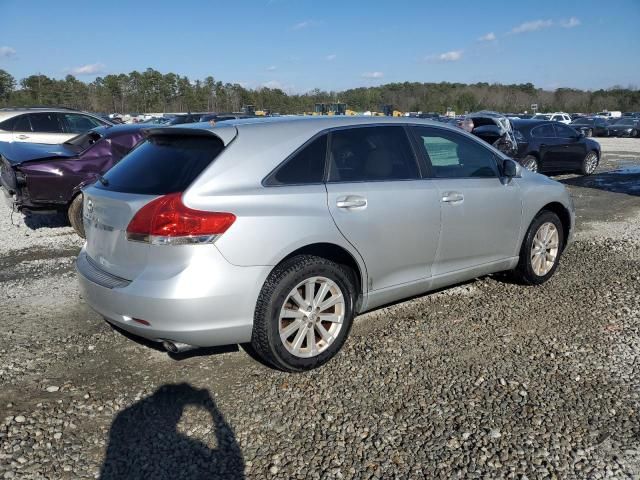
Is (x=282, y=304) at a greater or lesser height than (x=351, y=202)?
lesser

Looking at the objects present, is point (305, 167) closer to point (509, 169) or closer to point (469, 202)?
point (469, 202)

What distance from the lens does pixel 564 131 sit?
47.3ft

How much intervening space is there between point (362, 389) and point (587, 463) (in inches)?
50.6

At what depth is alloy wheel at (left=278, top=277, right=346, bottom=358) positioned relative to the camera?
3.49 metres

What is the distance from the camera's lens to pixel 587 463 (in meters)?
2.67

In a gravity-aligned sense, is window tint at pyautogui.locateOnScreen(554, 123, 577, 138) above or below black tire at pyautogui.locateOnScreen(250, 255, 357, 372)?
above

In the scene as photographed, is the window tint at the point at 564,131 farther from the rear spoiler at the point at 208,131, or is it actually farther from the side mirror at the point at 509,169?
the rear spoiler at the point at 208,131

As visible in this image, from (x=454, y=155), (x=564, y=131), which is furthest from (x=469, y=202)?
(x=564, y=131)

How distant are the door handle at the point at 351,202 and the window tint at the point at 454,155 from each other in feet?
2.89

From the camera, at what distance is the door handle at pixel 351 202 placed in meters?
3.64

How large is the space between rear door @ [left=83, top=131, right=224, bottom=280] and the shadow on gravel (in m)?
10.5

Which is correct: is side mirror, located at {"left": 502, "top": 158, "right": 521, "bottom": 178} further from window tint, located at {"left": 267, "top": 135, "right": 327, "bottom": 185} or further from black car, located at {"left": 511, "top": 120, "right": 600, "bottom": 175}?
black car, located at {"left": 511, "top": 120, "right": 600, "bottom": 175}

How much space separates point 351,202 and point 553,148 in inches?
471

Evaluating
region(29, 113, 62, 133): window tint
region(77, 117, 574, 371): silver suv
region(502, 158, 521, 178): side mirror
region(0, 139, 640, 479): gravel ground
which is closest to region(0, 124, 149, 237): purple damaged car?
region(0, 139, 640, 479): gravel ground
